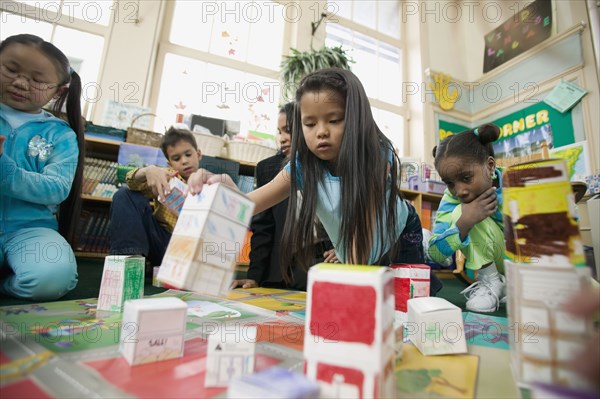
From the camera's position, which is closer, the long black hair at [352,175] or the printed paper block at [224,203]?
the printed paper block at [224,203]

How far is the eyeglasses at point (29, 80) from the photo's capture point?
0.81m

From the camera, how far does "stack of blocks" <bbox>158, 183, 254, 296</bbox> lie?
434 mm

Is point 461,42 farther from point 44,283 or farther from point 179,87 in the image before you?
point 44,283

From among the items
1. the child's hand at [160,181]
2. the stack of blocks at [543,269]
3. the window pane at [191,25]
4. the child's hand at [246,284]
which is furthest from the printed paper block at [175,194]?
the window pane at [191,25]

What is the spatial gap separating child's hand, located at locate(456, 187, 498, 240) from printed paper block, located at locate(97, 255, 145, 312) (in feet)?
3.36

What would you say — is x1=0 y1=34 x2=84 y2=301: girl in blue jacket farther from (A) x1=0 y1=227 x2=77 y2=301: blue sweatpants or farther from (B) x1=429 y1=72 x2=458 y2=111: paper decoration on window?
(B) x1=429 y1=72 x2=458 y2=111: paper decoration on window

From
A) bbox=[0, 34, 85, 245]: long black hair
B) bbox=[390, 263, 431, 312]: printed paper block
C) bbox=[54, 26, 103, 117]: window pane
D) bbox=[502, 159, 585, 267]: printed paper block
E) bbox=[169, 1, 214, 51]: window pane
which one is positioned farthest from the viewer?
bbox=[169, 1, 214, 51]: window pane

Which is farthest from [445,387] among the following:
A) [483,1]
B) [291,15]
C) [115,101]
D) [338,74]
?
[483,1]

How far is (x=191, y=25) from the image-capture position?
8.30 feet

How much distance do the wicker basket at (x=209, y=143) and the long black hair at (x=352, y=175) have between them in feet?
3.72

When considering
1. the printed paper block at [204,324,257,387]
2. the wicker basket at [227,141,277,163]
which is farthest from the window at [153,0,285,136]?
the printed paper block at [204,324,257,387]

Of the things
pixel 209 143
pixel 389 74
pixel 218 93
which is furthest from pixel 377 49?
pixel 209 143

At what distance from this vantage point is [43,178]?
871 mm

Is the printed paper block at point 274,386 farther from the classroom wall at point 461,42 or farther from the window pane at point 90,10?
the classroom wall at point 461,42
